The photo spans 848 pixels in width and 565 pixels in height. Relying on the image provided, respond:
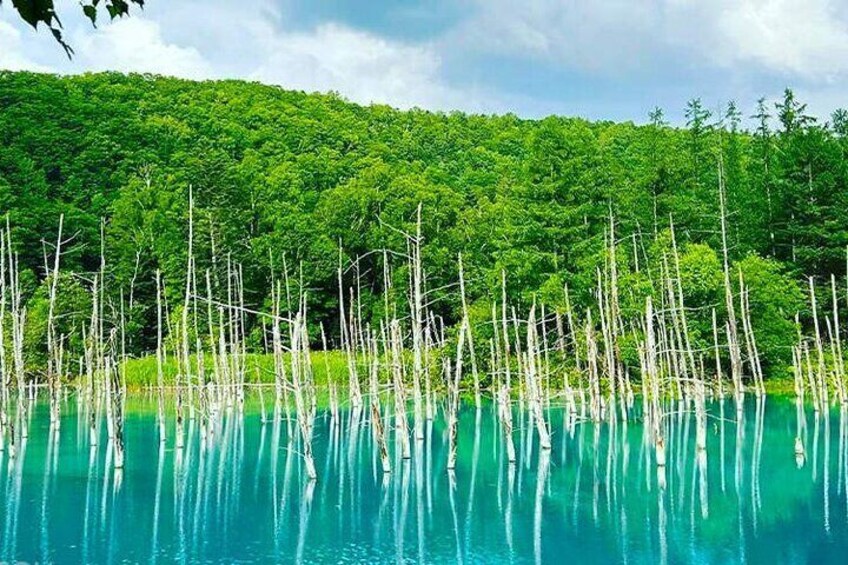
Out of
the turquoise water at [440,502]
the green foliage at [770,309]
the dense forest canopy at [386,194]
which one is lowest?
the turquoise water at [440,502]

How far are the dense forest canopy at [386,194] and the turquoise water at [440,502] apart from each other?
13.6m

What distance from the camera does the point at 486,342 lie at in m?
38.1

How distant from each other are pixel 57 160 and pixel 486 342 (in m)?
39.1

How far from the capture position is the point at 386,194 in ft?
182

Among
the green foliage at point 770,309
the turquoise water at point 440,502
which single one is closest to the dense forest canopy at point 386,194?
the green foliage at point 770,309

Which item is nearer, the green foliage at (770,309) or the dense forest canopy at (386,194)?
the green foliage at (770,309)

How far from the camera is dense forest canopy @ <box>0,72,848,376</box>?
42.8 m

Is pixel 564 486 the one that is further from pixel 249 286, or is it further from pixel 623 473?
pixel 249 286

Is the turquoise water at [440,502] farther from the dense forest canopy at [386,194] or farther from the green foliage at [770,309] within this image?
the dense forest canopy at [386,194]

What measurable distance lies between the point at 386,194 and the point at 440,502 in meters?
38.3

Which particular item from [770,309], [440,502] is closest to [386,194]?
[770,309]

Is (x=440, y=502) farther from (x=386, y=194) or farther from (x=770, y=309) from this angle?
(x=386, y=194)

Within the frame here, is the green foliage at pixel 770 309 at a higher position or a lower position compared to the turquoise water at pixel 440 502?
higher

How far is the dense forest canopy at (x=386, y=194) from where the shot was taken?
140 feet
